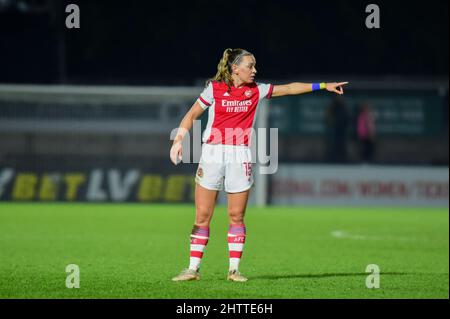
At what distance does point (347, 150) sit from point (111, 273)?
1725 centimetres

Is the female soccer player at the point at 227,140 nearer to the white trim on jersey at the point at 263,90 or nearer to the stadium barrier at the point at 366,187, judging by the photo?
the white trim on jersey at the point at 263,90

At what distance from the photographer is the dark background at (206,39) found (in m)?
37.6

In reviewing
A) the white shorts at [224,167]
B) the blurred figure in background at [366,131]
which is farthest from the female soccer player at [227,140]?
the blurred figure in background at [366,131]

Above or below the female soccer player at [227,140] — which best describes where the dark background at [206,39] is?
above

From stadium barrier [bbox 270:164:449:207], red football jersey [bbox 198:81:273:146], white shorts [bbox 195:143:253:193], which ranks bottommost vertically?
stadium barrier [bbox 270:164:449:207]

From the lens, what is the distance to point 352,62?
127ft

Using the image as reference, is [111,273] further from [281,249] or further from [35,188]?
[35,188]

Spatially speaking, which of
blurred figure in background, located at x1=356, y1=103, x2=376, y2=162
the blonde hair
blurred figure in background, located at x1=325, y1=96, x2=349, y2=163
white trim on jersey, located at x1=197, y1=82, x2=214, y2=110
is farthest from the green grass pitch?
blurred figure in background, located at x1=356, y1=103, x2=376, y2=162

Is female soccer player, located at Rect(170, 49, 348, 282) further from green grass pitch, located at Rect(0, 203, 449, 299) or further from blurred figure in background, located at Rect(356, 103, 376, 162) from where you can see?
blurred figure in background, located at Rect(356, 103, 376, 162)

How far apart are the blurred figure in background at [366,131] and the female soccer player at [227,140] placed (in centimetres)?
1719

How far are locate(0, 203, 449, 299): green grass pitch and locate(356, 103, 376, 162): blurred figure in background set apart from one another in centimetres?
344

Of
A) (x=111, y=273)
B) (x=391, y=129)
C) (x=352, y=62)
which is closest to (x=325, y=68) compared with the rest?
(x=352, y=62)

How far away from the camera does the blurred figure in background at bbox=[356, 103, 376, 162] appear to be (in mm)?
27578

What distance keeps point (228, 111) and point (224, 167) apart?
522 millimetres
